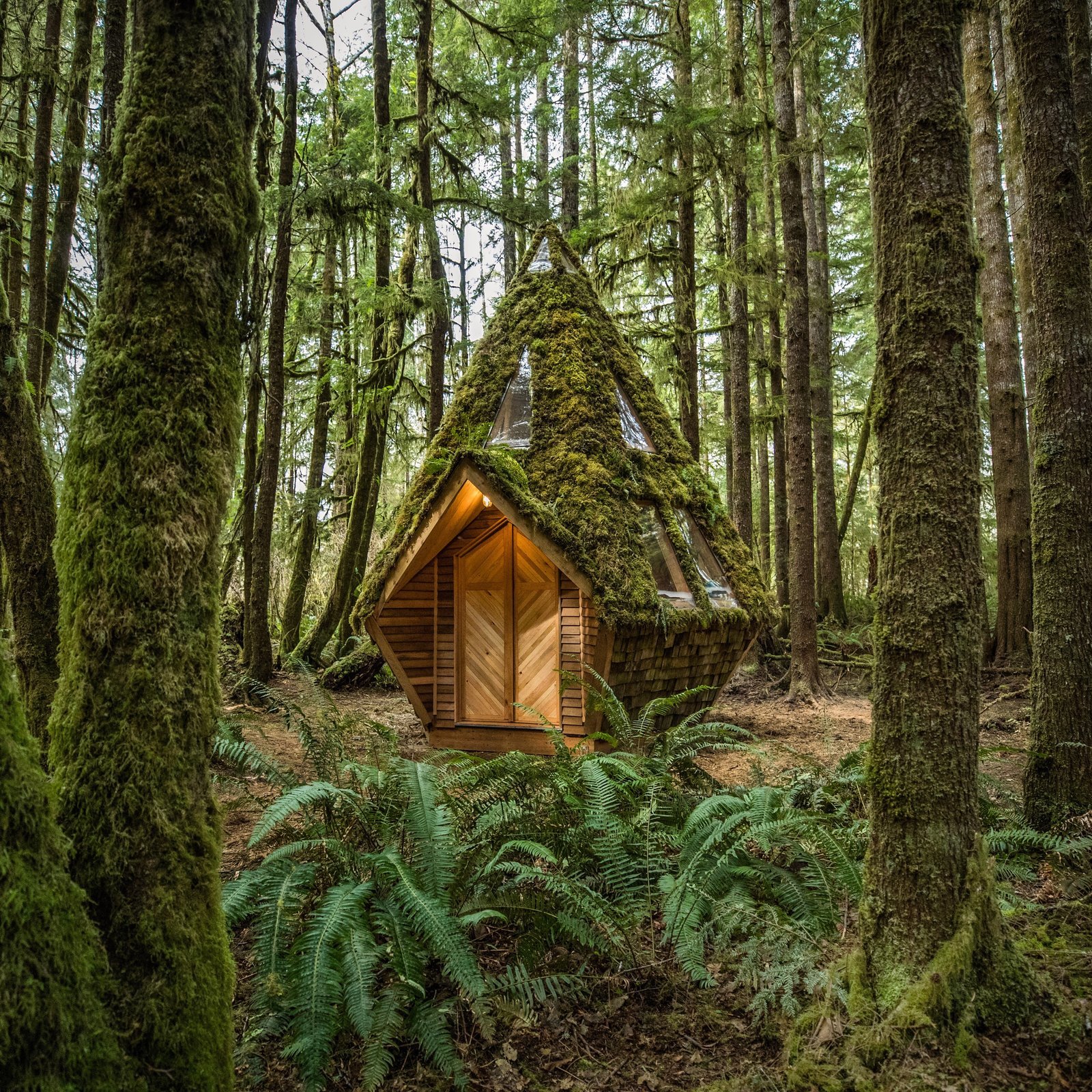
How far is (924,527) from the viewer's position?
2732 mm

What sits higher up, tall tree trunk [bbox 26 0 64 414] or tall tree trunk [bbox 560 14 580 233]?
tall tree trunk [bbox 560 14 580 233]

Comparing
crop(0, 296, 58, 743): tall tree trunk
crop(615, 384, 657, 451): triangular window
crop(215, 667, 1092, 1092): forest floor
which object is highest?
crop(615, 384, 657, 451): triangular window

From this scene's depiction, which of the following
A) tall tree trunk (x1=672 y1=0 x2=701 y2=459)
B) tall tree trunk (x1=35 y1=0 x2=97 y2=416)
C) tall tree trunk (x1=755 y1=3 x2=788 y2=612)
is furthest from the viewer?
tall tree trunk (x1=755 y1=3 x2=788 y2=612)

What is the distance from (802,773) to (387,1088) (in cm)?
387

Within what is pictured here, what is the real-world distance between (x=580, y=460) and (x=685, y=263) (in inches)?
245

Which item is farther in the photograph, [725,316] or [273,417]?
[725,316]

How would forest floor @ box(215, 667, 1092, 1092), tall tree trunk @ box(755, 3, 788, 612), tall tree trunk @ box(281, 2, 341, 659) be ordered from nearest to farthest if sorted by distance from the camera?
1. forest floor @ box(215, 667, 1092, 1092)
2. tall tree trunk @ box(281, 2, 341, 659)
3. tall tree trunk @ box(755, 3, 788, 612)

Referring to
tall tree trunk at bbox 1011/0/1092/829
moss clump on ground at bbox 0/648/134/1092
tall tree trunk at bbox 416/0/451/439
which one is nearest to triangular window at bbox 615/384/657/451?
tall tree trunk at bbox 416/0/451/439

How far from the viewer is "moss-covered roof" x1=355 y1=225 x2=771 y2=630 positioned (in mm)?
7129

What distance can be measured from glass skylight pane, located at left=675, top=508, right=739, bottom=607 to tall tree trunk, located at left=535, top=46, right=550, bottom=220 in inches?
215

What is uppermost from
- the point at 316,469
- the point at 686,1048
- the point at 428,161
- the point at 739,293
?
the point at 428,161

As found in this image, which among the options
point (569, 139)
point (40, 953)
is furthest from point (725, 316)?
point (40, 953)

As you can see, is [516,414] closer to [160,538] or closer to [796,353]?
[796,353]

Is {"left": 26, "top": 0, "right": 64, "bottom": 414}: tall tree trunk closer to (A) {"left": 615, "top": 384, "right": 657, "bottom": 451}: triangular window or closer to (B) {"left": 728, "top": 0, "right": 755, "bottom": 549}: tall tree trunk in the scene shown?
(A) {"left": 615, "top": 384, "right": 657, "bottom": 451}: triangular window
